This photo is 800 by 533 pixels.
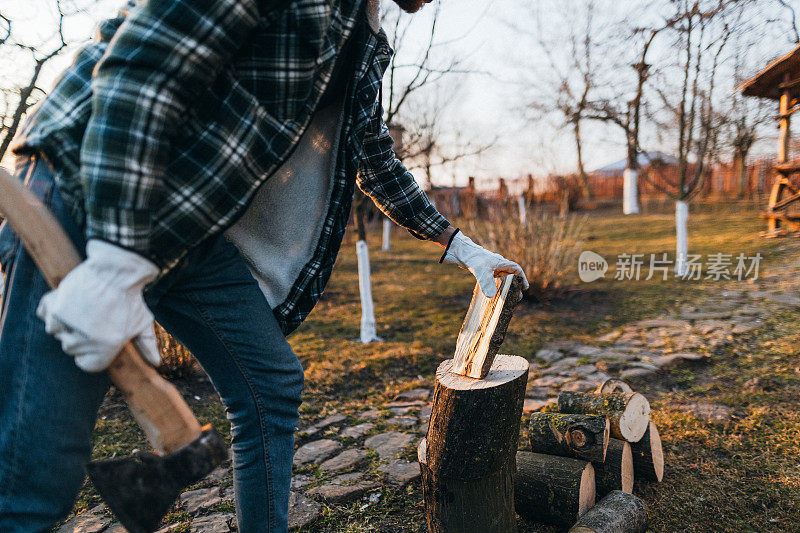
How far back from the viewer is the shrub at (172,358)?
330 cm

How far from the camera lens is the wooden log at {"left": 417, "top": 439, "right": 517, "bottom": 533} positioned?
1.54m

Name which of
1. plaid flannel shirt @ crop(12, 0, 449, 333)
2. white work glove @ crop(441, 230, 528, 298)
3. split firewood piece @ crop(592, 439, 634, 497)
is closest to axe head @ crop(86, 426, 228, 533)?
plaid flannel shirt @ crop(12, 0, 449, 333)

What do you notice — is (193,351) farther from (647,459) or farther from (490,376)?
(647,459)

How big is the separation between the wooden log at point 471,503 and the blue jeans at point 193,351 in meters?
0.51

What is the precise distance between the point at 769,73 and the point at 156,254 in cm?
956

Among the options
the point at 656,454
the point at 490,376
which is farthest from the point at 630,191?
the point at 490,376

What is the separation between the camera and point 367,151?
1569 mm

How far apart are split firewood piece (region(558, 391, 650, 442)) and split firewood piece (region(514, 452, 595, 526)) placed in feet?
0.79

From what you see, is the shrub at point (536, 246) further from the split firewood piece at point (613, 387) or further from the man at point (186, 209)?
the man at point (186, 209)

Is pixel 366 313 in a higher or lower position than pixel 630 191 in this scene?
lower

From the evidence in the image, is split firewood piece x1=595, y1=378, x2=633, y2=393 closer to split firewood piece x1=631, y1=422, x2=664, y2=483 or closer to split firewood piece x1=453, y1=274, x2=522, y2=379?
split firewood piece x1=631, y1=422, x2=664, y2=483

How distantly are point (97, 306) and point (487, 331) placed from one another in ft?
3.62

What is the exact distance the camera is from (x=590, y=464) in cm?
195

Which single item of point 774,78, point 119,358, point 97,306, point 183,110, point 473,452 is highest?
point 774,78
